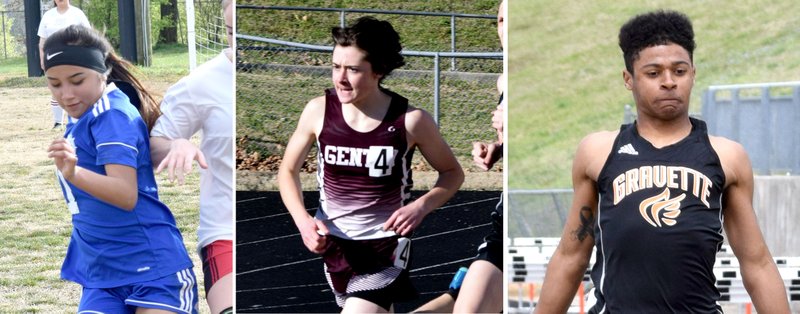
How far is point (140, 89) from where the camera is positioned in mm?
4438

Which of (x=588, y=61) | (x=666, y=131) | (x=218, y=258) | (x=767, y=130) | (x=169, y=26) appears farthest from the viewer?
(x=588, y=61)

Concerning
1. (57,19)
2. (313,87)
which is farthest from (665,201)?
(57,19)

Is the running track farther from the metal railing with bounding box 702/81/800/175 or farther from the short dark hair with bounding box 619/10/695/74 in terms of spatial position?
the metal railing with bounding box 702/81/800/175

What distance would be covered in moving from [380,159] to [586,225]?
53.5 inches

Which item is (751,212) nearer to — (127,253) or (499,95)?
(499,95)

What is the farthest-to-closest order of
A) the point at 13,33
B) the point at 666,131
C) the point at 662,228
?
1. the point at 13,33
2. the point at 666,131
3. the point at 662,228

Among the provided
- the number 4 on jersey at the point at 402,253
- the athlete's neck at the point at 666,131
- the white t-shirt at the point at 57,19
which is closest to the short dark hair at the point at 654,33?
the athlete's neck at the point at 666,131

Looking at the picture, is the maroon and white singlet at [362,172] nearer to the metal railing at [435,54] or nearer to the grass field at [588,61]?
the metal railing at [435,54]

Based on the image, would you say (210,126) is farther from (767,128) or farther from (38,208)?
(767,128)

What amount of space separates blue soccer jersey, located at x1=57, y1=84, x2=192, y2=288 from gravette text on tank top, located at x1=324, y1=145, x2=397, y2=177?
699mm

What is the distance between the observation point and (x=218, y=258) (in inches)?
183

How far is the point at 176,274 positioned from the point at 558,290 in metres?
1.48

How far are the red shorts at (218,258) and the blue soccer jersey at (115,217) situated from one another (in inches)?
15.0

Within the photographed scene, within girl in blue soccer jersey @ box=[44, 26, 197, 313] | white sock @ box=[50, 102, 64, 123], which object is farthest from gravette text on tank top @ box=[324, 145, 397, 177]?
white sock @ box=[50, 102, 64, 123]
